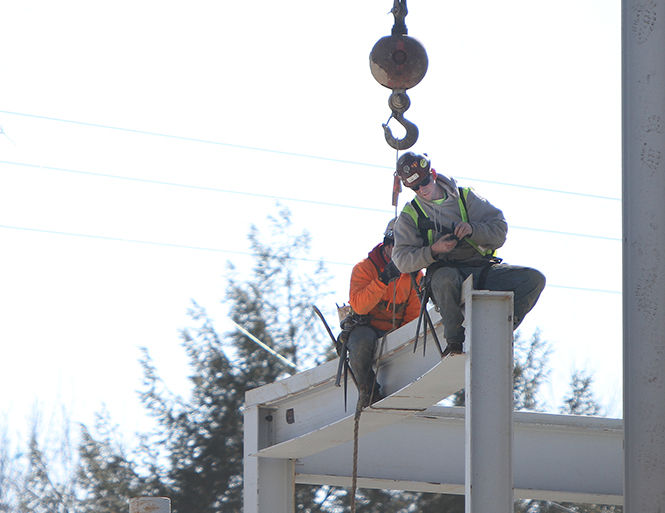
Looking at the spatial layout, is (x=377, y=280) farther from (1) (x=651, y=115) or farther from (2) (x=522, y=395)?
(2) (x=522, y=395)

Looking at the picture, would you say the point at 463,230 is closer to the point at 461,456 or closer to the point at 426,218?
the point at 426,218

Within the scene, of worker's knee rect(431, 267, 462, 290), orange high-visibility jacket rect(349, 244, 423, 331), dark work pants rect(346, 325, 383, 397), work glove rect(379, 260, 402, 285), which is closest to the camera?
worker's knee rect(431, 267, 462, 290)

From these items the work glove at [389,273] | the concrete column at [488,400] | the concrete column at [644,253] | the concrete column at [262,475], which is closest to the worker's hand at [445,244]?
the concrete column at [488,400]

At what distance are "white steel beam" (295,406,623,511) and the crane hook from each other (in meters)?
3.38

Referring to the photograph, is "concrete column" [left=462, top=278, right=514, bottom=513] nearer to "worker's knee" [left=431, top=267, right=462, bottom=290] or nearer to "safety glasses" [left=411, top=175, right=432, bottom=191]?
"worker's knee" [left=431, top=267, right=462, bottom=290]

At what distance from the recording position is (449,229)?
9.35 metres

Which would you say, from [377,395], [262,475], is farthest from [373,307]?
[262,475]

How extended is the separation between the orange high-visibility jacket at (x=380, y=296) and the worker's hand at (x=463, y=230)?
1250 millimetres

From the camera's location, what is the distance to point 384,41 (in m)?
10.6

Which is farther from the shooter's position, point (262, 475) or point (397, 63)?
point (262, 475)

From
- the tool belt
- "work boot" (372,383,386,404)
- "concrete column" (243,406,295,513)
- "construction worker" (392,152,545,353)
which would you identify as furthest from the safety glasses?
"concrete column" (243,406,295,513)

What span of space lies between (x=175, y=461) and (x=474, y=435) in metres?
19.6

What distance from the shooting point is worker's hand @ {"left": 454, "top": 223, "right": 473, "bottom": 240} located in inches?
359

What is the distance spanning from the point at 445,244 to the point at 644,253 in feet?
7.62
